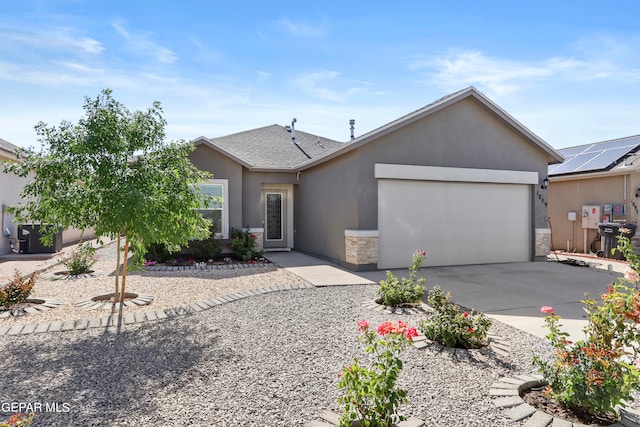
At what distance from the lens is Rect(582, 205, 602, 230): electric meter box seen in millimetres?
12719

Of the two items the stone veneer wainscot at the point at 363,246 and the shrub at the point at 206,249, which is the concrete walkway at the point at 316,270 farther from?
the shrub at the point at 206,249

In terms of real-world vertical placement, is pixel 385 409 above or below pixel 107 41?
below

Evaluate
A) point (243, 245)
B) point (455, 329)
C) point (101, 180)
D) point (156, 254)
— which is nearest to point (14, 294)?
point (101, 180)

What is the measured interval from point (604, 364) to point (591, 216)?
42.6 feet

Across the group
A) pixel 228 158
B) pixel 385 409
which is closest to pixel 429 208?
pixel 228 158

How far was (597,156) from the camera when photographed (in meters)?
14.1

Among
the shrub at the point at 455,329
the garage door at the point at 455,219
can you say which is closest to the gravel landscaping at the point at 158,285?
the garage door at the point at 455,219

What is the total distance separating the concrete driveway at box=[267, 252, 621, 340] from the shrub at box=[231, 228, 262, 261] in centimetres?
76

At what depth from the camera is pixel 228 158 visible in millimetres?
11438

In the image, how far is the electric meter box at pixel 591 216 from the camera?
1272 cm

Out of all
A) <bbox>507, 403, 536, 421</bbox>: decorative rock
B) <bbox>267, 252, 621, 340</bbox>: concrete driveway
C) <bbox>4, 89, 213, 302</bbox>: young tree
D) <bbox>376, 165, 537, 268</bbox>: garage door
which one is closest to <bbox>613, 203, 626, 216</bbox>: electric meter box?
<bbox>376, 165, 537, 268</bbox>: garage door

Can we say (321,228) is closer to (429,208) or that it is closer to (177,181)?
(429,208)

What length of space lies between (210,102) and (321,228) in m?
5.15

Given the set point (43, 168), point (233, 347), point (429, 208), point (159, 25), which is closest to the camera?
point (233, 347)
